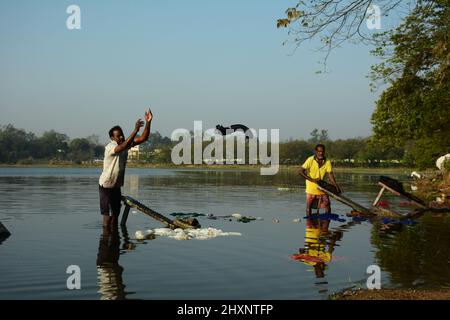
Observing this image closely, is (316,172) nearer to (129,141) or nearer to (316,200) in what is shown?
(316,200)

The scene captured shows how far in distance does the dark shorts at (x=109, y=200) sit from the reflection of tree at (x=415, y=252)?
5.14m

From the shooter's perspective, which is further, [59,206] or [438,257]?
[59,206]

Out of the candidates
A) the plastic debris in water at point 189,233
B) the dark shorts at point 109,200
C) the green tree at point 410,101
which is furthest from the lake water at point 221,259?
the green tree at point 410,101

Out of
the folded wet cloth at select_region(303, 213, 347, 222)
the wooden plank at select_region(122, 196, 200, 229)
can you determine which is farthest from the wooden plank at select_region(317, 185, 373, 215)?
the wooden plank at select_region(122, 196, 200, 229)

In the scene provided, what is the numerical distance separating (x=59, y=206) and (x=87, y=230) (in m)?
6.82

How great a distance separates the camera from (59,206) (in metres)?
18.9

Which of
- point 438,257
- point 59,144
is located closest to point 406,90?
point 438,257

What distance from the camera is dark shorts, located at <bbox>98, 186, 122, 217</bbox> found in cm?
1068

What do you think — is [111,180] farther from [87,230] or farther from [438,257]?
[438,257]

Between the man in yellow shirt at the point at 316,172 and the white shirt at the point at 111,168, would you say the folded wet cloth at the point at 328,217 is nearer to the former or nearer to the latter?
the man in yellow shirt at the point at 316,172

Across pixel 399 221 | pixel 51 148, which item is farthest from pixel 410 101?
pixel 51 148

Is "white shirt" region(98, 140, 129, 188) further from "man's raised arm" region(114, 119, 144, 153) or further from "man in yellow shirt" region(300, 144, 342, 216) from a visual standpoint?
"man in yellow shirt" region(300, 144, 342, 216)
